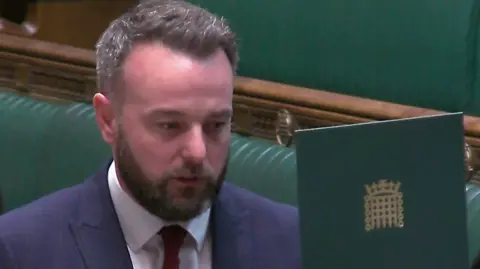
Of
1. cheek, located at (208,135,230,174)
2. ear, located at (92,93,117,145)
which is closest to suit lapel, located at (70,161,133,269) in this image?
ear, located at (92,93,117,145)

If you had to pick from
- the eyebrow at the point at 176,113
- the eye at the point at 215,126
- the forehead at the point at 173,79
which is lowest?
the eye at the point at 215,126

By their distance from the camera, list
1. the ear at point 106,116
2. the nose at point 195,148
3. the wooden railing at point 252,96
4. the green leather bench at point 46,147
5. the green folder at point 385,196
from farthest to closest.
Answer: the green leather bench at point 46,147 < the wooden railing at point 252,96 < the ear at point 106,116 < the nose at point 195,148 < the green folder at point 385,196

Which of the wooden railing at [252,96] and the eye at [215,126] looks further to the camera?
the wooden railing at [252,96]

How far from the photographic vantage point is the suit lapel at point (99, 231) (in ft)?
4.09

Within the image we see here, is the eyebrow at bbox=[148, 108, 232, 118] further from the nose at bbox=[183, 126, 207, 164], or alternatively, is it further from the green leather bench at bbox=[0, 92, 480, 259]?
the green leather bench at bbox=[0, 92, 480, 259]

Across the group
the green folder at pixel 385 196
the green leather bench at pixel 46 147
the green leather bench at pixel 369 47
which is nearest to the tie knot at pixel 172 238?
the green folder at pixel 385 196

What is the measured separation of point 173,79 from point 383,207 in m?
0.32

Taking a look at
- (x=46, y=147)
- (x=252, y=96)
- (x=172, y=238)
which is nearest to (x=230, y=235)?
(x=172, y=238)

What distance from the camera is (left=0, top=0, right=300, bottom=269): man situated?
1.14 m

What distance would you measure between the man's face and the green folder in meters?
0.19

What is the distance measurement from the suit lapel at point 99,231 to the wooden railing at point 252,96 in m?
0.83

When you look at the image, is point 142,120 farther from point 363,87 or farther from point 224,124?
point 363,87

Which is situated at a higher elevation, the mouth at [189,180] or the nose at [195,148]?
the nose at [195,148]

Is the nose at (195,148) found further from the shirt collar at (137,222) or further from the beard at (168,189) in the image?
the shirt collar at (137,222)
